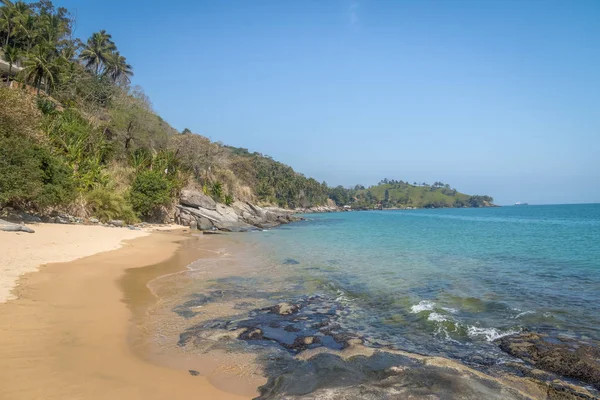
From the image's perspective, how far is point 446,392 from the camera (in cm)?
519

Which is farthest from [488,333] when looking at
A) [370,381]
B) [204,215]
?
[204,215]

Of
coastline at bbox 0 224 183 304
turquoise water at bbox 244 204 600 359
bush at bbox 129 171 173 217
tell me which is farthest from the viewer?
bush at bbox 129 171 173 217

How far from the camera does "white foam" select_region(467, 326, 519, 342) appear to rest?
834 centimetres

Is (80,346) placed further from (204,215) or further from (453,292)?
(204,215)

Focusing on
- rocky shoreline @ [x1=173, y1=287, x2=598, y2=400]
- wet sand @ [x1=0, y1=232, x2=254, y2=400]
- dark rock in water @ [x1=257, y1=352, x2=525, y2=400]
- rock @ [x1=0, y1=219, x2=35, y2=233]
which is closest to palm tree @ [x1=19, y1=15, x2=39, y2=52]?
rock @ [x1=0, y1=219, x2=35, y2=233]

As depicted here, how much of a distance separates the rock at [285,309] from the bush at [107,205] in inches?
1000

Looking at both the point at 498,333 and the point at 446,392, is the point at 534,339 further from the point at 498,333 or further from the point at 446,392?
the point at 446,392

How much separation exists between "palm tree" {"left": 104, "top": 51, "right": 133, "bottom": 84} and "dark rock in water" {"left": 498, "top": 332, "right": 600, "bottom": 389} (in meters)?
69.1

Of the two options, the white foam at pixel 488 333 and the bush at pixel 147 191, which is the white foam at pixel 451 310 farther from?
the bush at pixel 147 191

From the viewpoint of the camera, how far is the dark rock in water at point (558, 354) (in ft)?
20.9

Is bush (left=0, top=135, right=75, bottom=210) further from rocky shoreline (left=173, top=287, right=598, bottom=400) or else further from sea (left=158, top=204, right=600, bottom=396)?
rocky shoreline (left=173, top=287, right=598, bottom=400)

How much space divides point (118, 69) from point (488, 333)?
72.6 meters

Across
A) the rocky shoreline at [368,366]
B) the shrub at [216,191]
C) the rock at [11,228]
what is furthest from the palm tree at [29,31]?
the rocky shoreline at [368,366]

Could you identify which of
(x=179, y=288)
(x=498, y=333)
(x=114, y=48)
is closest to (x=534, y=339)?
(x=498, y=333)
